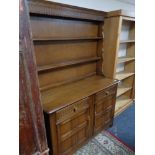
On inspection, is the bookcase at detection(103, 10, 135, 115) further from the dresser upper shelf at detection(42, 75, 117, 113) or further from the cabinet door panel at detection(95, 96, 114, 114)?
the cabinet door panel at detection(95, 96, 114, 114)

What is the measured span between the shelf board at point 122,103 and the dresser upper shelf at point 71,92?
2.90 ft

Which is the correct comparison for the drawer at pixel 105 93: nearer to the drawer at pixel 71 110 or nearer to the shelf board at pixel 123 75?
the drawer at pixel 71 110

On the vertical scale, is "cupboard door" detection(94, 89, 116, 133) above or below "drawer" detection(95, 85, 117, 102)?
below

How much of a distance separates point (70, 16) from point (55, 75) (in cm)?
77

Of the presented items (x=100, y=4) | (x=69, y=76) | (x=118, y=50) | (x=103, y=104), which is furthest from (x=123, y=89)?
(x=100, y=4)

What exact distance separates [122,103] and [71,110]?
1.75 metres

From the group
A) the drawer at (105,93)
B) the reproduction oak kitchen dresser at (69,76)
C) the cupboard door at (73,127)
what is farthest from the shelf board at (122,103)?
the cupboard door at (73,127)

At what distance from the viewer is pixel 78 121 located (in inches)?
66.6

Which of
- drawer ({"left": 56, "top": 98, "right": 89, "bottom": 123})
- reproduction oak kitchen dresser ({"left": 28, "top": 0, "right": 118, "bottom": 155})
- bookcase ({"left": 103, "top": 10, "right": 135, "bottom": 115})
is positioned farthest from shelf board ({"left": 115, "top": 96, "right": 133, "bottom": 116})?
drawer ({"left": 56, "top": 98, "right": 89, "bottom": 123})

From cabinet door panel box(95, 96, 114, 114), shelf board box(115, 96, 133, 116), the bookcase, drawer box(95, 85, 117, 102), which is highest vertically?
the bookcase

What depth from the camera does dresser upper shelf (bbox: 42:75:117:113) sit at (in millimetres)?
1448

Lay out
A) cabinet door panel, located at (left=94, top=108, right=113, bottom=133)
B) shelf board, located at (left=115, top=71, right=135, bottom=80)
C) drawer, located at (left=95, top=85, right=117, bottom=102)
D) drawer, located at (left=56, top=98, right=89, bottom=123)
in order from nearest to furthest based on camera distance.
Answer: drawer, located at (left=56, top=98, right=89, bottom=123) → drawer, located at (left=95, top=85, right=117, bottom=102) → cabinet door panel, located at (left=94, top=108, right=113, bottom=133) → shelf board, located at (left=115, top=71, right=135, bottom=80)
